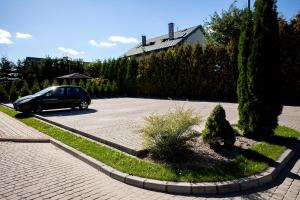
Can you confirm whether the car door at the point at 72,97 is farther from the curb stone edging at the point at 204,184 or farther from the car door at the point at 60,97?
the curb stone edging at the point at 204,184

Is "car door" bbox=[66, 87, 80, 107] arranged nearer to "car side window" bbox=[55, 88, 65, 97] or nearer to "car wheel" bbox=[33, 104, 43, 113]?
"car side window" bbox=[55, 88, 65, 97]

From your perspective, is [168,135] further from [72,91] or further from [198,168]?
[72,91]

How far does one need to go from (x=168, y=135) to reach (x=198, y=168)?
1053mm

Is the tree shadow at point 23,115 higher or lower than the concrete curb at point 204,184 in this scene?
higher

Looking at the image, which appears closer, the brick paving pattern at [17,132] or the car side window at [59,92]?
the brick paving pattern at [17,132]

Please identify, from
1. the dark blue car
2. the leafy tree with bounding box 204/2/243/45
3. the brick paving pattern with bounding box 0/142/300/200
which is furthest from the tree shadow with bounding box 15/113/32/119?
the leafy tree with bounding box 204/2/243/45

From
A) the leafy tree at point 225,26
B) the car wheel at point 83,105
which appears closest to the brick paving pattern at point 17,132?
the car wheel at point 83,105

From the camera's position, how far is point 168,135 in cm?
609

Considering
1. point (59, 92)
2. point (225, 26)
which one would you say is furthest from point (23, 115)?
point (225, 26)

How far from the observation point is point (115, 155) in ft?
21.5

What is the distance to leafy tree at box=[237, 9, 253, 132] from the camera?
787 centimetres

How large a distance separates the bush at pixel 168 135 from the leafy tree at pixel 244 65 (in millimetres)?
2296

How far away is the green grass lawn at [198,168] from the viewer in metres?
5.11

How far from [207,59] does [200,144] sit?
49.5ft
